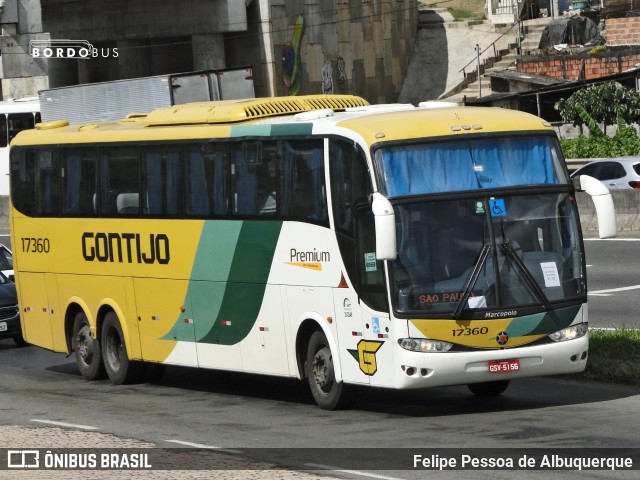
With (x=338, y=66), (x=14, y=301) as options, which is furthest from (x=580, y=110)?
(x=14, y=301)

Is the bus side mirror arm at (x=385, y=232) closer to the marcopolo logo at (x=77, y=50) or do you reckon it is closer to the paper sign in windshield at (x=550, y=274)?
the paper sign in windshield at (x=550, y=274)

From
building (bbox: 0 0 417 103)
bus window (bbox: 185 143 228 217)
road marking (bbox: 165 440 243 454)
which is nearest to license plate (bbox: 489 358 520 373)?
road marking (bbox: 165 440 243 454)

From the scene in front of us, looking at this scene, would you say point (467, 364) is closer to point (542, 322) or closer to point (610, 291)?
point (542, 322)

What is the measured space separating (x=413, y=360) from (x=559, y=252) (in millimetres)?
1942

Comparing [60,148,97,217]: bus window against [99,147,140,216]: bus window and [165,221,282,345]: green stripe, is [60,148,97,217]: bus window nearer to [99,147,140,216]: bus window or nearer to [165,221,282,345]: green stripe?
[99,147,140,216]: bus window

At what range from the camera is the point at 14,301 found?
24516mm

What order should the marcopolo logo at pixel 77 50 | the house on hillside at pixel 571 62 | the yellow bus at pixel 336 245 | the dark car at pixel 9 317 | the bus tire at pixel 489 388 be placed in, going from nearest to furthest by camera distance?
the yellow bus at pixel 336 245 < the bus tire at pixel 489 388 < the dark car at pixel 9 317 < the house on hillside at pixel 571 62 < the marcopolo logo at pixel 77 50

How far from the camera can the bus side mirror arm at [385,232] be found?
1403 cm

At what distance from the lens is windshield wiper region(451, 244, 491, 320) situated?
14.5 m

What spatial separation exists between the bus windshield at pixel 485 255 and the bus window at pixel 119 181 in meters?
5.44

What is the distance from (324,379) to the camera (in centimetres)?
1594

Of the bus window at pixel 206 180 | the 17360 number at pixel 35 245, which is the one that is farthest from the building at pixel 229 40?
the bus window at pixel 206 180

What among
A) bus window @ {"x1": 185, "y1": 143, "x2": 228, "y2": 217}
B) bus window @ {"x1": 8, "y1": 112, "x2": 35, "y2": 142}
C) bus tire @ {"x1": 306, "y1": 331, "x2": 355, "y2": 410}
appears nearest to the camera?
bus tire @ {"x1": 306, "y1": 331, "x2": 355, "y2": 410}

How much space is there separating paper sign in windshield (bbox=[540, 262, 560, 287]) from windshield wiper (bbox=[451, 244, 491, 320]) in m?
0.65
